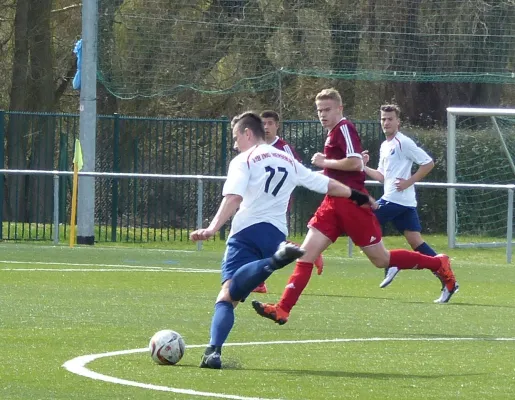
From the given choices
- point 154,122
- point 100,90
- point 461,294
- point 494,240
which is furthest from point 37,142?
point 461,294

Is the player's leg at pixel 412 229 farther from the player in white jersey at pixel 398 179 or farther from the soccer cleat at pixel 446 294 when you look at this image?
the soccer cleat at pixel 446 294

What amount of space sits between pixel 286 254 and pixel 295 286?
2452 mm

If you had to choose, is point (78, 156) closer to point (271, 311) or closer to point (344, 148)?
point (344, 148)

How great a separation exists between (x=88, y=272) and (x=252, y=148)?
7.84m

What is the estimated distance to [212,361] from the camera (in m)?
8.49

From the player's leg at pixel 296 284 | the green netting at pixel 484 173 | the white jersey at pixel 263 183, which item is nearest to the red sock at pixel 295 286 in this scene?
the player's leg at pixel 296 284

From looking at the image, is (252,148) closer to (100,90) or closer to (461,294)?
(461,294)

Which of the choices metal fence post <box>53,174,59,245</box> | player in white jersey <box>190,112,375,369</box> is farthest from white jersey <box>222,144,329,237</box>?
metal fence post <box>53,174,59,245</box>

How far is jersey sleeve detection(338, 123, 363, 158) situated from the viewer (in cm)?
1172

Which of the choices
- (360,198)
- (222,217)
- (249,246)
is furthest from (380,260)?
(222,217)

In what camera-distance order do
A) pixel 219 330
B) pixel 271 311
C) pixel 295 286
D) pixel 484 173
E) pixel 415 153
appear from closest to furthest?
pixel 219 330 → pixel 271 311 → pixel 295 286 → pixel 415 153 → pixel 484 173

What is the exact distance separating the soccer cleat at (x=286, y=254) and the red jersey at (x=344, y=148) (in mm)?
3345

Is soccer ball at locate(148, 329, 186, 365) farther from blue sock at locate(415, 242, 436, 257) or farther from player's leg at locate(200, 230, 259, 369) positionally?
blue sock at locate(415, 242, 436, 257)

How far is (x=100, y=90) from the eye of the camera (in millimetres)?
31344
